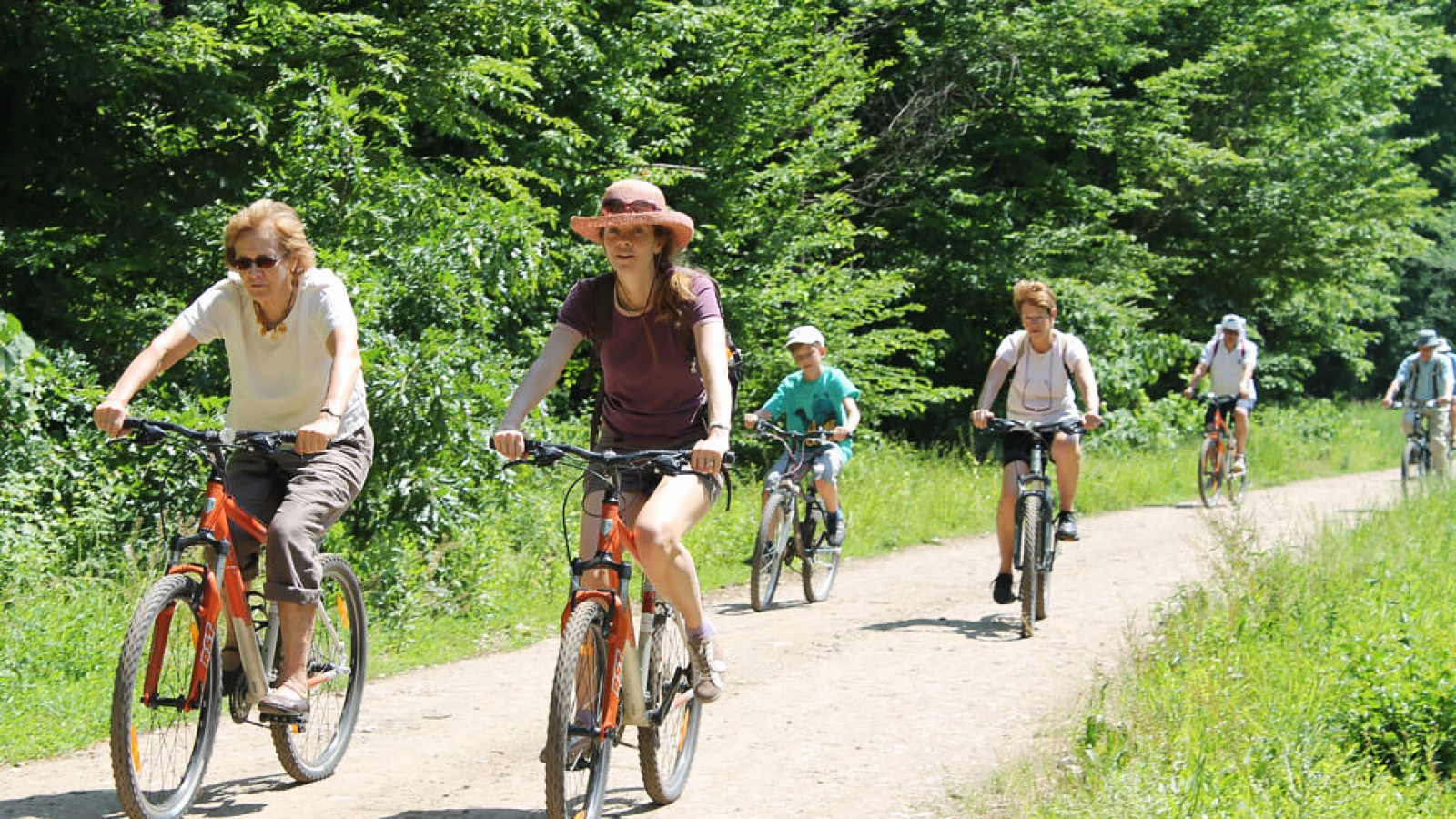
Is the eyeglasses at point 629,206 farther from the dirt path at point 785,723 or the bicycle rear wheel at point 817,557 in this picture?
the bicycle rear wheel at point 817,557

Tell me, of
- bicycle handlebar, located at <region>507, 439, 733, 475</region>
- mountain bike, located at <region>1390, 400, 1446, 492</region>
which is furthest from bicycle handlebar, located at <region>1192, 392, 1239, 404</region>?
bicycle handlebar, located at <region>507, 439, 733, 475</region>

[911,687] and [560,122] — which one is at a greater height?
[560,122]

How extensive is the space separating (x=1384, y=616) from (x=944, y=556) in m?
5.38

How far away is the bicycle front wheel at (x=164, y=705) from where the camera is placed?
15.1ft

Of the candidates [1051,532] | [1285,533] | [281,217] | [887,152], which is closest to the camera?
[281,217]

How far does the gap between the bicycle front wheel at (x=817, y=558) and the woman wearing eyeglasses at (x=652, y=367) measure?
5.21m

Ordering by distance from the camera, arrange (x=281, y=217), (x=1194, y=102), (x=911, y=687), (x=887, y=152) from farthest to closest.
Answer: (x=1194, y=102) → (x=887, y=152) → (x=911, y=687) → (x=281, y=217)

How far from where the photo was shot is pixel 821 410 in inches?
423

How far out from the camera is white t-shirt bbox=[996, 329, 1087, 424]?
31.0 ft

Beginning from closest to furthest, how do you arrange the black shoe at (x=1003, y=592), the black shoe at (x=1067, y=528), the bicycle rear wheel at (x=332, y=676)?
the bicycle rear wheel at (x=332, y=676), the black shoe at (x=1003, y=592), the black shoe at (x=1067, y=528)

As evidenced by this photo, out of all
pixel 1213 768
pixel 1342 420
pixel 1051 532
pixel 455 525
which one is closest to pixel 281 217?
pixel 1213 768

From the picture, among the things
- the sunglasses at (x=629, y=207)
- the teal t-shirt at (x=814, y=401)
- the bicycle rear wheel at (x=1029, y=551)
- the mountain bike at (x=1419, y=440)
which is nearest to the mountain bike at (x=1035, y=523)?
the bicycle rear wheel at (x=1029, y=551)

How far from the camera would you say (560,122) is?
13.4m

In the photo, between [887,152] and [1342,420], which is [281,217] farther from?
[1342,420]
